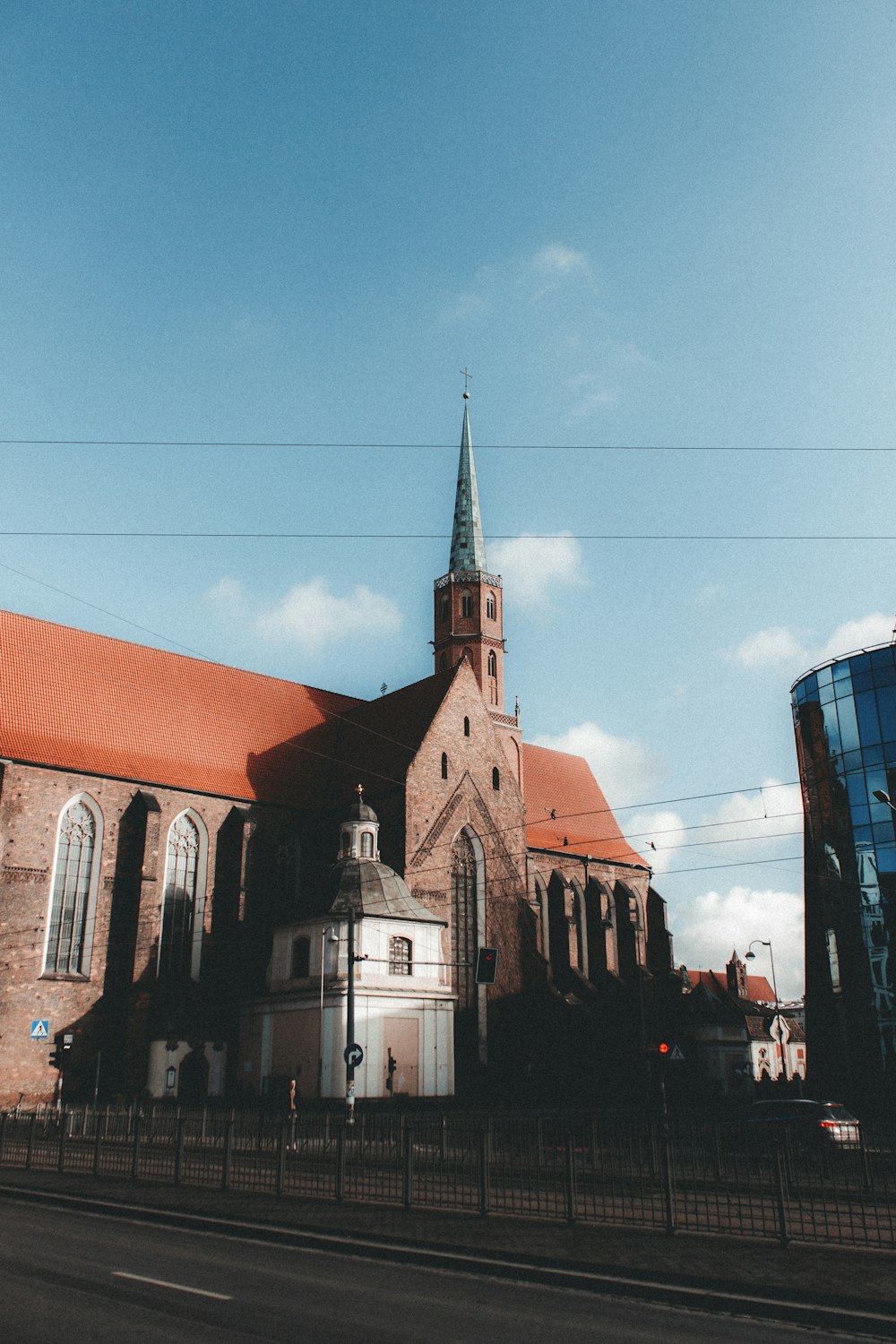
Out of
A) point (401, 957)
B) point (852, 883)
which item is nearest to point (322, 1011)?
point (401, 957)

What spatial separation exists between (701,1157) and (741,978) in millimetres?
79246

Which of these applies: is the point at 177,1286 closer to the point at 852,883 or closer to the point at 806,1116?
the point at 806,1116

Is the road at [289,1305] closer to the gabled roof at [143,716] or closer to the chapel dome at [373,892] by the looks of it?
the chapel dome at [373,892]

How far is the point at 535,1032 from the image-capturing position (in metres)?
39.2

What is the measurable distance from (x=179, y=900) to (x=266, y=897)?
3.35m

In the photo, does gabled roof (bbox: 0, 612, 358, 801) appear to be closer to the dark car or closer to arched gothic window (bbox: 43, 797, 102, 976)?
arched gothic window (bbox: 43, 797, 102, 976)

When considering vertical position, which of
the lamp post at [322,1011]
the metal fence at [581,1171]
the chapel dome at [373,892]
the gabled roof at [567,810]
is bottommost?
the metal fence at [581,1171]

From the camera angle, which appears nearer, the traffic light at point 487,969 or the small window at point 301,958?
the traffic light at point 487,969

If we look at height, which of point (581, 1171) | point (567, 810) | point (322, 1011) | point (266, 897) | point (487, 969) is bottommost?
point (581, 1171)

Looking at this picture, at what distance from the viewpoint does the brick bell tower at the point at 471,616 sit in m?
54.4

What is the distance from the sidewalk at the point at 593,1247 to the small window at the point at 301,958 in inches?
781

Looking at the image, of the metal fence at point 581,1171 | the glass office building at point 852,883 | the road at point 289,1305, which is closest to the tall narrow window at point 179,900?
the metal fence at point 581,1171

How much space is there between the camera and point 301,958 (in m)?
35.1

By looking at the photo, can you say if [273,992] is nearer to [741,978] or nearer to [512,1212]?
[512,1212]
